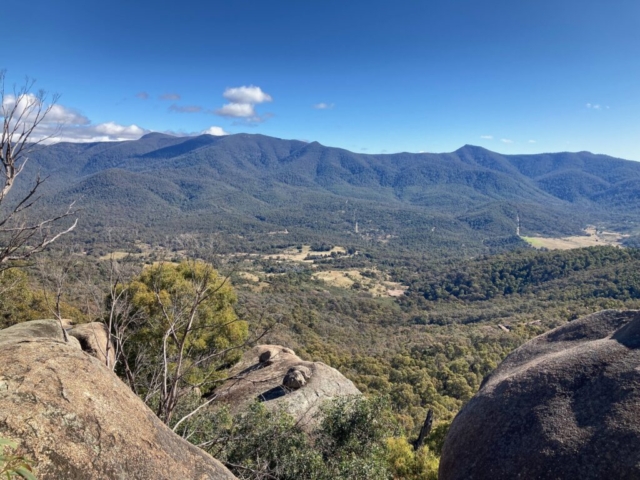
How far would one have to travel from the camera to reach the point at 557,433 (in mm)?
5844

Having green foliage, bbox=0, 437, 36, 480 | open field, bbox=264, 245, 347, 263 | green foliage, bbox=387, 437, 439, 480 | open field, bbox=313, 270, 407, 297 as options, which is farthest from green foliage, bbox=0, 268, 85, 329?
open field, bbox=264, 245, 347, 263

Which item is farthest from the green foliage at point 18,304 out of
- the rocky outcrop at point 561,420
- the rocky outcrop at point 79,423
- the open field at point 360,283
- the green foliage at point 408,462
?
the open field at point 360,283

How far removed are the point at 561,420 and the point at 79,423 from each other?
660cm

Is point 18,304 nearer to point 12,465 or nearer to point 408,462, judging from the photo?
point 408,462

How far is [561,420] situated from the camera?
19.7 feet

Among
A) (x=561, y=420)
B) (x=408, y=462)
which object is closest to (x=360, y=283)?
(x=408, y=462)

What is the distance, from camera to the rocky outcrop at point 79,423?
3703mm

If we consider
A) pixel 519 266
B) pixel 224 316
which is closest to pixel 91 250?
pixel 224 316

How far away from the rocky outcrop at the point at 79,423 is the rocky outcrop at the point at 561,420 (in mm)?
4209

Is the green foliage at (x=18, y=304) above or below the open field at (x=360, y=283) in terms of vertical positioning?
above

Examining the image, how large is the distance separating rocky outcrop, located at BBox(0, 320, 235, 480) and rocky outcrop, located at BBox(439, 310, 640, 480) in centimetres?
421

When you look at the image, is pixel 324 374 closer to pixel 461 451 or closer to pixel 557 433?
pixel 461 451

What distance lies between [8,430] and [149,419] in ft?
5.30

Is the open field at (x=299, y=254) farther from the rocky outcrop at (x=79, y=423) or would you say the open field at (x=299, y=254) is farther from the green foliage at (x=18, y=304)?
the rocky outcrop at (x=79, y=423)
